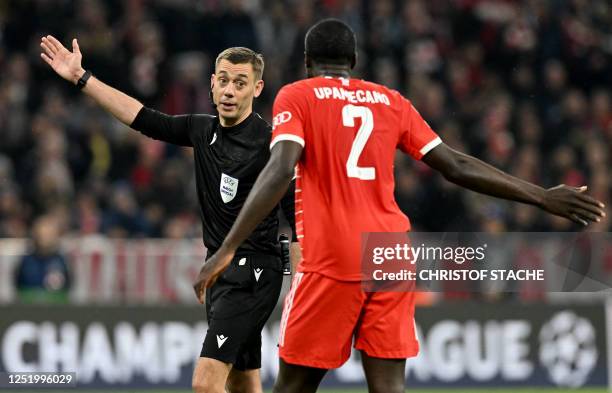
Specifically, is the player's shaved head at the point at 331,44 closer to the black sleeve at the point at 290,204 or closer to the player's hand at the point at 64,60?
the black sleeve at the point at 290,204

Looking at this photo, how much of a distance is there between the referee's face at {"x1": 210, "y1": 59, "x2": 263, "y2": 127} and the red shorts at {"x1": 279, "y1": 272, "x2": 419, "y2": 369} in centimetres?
158

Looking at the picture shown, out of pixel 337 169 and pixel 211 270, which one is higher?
pixel 337 169

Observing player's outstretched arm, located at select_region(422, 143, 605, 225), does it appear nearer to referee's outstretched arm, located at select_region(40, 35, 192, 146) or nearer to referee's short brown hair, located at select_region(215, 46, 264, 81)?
referee's short brown hair, located at select_region(215, 46, 264, 81)

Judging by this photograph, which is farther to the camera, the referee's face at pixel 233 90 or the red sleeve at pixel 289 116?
the referee's face at pixel 233 90

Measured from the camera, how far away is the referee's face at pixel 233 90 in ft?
21.9

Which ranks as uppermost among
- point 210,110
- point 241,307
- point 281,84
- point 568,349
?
point 281,84

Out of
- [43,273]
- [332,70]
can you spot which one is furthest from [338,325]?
[43,273]

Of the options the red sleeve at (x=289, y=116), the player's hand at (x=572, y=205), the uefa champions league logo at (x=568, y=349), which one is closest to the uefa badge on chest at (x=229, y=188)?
the red sleeve at (x=289, y=116)

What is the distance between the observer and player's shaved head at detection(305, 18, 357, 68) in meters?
5.35

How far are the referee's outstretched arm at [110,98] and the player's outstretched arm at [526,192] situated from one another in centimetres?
194

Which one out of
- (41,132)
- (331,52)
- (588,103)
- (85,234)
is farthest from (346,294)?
(588,103)

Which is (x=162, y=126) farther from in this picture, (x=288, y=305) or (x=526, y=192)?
(x=526, y=192)

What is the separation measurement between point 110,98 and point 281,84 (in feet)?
31.8

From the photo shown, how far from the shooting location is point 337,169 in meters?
5.31
